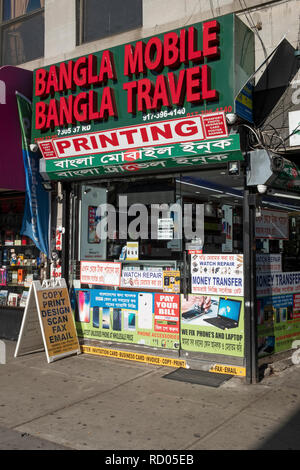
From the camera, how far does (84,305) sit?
7910 millimetres

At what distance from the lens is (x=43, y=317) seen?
7211 mm

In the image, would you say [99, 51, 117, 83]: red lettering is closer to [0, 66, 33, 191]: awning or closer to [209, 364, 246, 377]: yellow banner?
[0, 66, 33, 191]: awning

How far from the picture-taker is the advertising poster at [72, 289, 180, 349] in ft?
23.0

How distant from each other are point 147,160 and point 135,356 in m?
3.03

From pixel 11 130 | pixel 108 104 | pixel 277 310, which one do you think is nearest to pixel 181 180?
pixel 108 104

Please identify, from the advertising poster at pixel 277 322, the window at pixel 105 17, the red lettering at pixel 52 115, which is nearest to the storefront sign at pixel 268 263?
the advertising poster at pixel 277 322

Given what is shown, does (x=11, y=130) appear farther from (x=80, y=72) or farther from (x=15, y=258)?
(x=15, y=258)

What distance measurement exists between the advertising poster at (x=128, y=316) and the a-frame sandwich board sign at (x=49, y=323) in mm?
291

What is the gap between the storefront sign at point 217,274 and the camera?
21.2ft

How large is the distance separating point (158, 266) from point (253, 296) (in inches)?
67.9

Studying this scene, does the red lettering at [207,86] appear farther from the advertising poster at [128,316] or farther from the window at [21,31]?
the window at [21,31]
